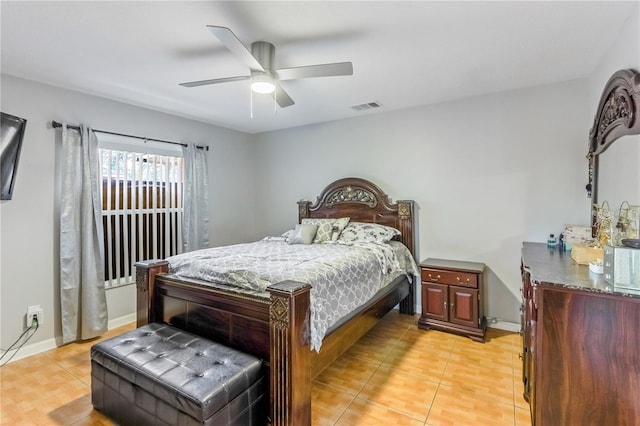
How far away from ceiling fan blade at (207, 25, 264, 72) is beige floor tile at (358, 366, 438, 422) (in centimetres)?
244

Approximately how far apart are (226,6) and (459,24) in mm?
1486

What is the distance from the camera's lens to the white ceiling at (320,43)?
73.5 inches

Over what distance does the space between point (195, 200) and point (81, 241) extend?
1.37m

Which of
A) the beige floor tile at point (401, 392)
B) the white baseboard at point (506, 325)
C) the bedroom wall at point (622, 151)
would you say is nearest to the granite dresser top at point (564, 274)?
the bedroom wall at point (622, 151)

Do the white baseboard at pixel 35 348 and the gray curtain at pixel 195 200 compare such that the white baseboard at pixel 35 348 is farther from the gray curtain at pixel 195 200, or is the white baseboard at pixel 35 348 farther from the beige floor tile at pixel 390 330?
the beige floor tile at pixel 390 330

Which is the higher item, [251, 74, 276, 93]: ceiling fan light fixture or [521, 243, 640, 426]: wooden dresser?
[251, 74, 276, 93]: ceiling fan light fixture

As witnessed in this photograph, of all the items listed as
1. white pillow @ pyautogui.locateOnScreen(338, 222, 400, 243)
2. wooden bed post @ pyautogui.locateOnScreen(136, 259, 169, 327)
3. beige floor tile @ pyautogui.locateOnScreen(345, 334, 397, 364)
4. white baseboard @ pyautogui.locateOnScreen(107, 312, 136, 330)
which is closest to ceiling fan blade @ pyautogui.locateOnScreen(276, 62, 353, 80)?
wooden bed post @ pyautogui.locateOnScreen(136, 259, 169, 327)

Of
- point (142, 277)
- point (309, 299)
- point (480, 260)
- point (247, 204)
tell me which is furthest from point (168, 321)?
point (480, 260)

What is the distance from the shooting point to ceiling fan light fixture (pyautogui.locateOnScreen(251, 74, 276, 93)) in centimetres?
223

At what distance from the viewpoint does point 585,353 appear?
4.89 feet

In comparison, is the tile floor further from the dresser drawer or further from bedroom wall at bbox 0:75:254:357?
the dresser drawer

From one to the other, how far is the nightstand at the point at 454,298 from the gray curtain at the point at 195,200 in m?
2.95

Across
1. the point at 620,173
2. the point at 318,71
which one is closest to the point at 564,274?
the point at 620,173

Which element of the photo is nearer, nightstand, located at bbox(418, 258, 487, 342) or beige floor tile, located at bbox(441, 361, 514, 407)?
beige floor tile, located at bbox(441, 361, 514, 407)
